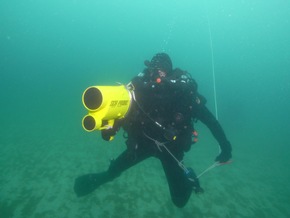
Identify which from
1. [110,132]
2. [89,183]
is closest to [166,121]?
[110,132]

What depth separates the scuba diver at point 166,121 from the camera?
334 cm

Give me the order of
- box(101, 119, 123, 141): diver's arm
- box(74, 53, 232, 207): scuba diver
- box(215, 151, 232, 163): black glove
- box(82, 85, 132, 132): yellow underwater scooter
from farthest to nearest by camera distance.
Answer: box(215, 151, 232, 163): black glove
box(74, 53, 232, 207): scuba diver
box(101, 119, 123, 141): diver's arm
box(82, 85, 132, 132): yellow underwater scooter

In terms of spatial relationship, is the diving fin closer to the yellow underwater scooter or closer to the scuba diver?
the scuba diver

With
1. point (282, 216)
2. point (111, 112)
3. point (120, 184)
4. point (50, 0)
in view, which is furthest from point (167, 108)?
point (50, 0)

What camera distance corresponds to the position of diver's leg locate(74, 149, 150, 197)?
4.25 metres

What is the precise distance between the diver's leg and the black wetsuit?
0.02m

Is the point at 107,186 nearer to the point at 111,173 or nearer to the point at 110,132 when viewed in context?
the point at 111,173

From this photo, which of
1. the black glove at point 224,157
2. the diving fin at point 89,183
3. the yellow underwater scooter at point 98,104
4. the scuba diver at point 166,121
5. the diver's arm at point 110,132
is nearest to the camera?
the yellow underwater scooter at point 98,104

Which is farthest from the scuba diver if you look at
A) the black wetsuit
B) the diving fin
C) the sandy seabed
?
the sandy seabed

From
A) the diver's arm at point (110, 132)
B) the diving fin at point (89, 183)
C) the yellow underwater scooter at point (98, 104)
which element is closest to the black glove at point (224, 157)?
the diver's arm at point (110, 132)

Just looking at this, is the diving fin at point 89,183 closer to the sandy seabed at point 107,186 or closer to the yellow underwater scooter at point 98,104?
the sandy seabed at point 107,186

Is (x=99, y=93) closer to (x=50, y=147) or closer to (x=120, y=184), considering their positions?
(x=120, y=184)

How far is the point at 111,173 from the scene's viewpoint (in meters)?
4.70

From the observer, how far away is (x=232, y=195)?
6691 millimetres
